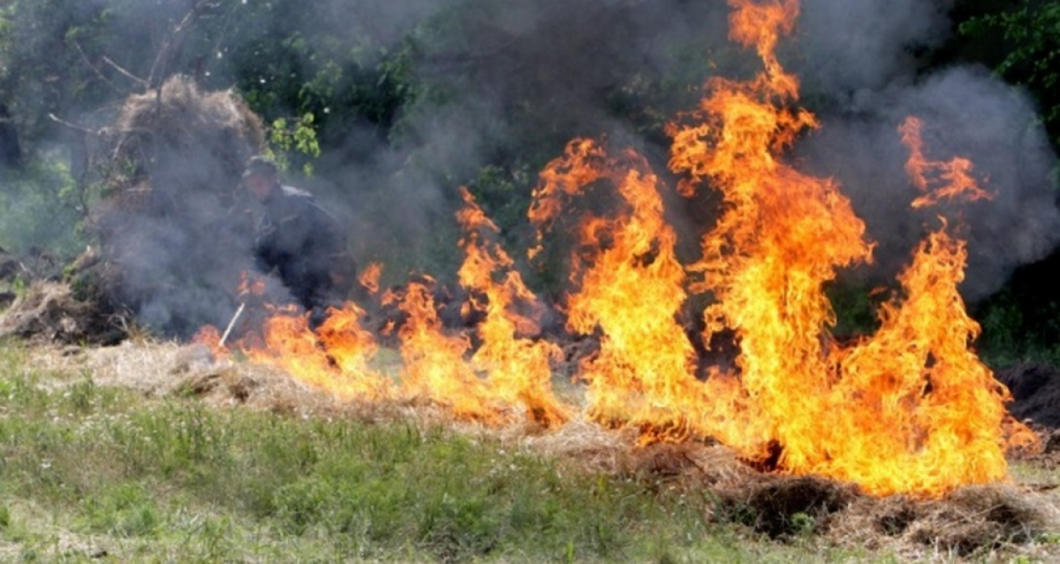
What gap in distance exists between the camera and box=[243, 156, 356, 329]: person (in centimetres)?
1402

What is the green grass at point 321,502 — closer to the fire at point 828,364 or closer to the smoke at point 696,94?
the fire at point 828,364

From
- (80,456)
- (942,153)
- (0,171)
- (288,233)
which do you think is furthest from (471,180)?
(80,456)

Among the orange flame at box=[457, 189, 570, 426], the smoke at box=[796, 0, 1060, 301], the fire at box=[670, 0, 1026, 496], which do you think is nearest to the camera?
the fire at box=[670, 0, 1026, 496]

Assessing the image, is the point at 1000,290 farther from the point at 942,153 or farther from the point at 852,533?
the point at 852,533

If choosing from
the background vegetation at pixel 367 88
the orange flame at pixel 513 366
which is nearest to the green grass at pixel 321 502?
the orange flame at pixel 513 366

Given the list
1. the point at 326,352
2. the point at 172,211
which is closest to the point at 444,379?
the point at 326,352

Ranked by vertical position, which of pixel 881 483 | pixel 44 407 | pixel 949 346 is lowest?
pixel 44 407

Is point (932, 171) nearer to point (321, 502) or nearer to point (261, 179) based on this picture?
point (261, 179)

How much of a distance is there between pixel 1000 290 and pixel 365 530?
9.61 meters

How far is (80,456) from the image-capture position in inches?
307

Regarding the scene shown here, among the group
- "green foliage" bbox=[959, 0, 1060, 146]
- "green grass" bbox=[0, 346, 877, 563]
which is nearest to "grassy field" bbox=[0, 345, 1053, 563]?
"green grass" bbox=[0, 346, 877, 563]

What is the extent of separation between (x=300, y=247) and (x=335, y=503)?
7.31 metres

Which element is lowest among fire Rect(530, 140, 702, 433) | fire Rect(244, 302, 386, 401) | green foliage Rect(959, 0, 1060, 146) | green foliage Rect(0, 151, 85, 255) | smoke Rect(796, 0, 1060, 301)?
green foliage Rect(0, 151, 85, 255)

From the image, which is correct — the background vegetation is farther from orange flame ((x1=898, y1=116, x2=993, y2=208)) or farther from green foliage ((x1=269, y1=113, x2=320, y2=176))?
orange flame ((x1=898, y1=116, x2=993, y2=208))
